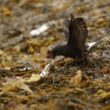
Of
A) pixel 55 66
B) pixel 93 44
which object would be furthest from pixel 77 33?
pixel 93 44

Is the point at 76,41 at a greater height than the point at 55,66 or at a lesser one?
greater

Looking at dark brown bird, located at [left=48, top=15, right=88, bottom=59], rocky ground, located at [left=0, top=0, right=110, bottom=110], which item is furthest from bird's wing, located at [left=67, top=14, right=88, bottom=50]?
rocky ground, located at [left=0, top=0, right=110, bottom=110]

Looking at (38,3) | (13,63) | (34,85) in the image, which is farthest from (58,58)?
(38,3)

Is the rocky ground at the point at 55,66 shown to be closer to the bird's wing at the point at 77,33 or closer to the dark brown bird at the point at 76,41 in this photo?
the dark brown bird at the point at 76,41

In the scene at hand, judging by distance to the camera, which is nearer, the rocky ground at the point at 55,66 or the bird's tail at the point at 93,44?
the rocky ground at the point at 55,66

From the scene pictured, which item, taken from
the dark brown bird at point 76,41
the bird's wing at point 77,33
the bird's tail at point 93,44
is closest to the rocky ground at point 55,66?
the bird's tail at point 93,44

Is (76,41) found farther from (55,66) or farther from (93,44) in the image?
(93,44)

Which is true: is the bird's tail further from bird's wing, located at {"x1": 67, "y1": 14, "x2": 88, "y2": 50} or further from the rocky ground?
bird's wing, located at {"x1": 67, "y1": 14, "x2": 88, "y2": 50}
